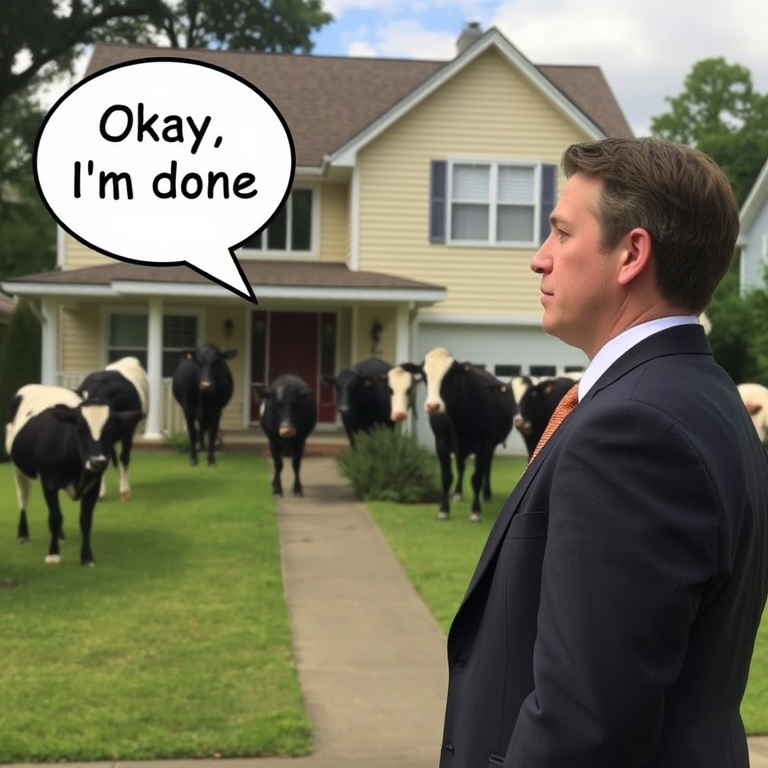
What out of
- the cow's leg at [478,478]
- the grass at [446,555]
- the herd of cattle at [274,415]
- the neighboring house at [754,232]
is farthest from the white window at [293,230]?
the neighboring house at [754,232]

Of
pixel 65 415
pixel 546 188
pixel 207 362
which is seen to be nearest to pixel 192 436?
pixel 207 362

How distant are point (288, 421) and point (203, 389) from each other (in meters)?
3.19

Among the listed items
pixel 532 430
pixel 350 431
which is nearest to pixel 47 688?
pixel 532 430

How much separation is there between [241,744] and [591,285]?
425 centimetres

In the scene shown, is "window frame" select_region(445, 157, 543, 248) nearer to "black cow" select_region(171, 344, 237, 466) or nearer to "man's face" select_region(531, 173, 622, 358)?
"black cow" select_region(171, 344, 237, 466)

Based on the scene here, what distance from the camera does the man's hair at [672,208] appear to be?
2014mm

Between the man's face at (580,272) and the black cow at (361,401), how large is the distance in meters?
15.3

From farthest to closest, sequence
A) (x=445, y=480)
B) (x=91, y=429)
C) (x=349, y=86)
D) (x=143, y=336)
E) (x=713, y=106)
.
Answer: (x=713, y=106)
(x=349, y=86)
(x=143, y=336)
(x=445, y=480)
(x=91, y=429)

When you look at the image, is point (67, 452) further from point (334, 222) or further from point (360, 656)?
point (334, 222)

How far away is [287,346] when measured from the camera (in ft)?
80.4

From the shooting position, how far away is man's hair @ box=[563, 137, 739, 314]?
6.61 feet

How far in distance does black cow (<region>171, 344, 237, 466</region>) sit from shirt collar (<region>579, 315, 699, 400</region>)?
16614mm

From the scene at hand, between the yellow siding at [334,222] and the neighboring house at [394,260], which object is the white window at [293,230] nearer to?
the neighboring house at [394,260]

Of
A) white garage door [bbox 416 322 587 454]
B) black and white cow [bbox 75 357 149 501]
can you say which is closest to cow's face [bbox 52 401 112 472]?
black and white cow [bbox 75 357 149 501]
